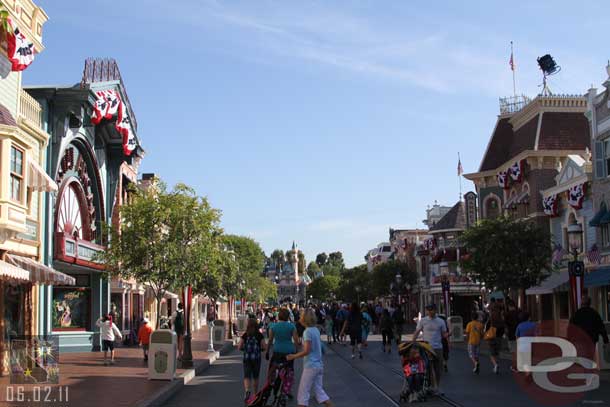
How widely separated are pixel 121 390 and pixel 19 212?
6.84m

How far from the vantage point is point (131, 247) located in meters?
28.0

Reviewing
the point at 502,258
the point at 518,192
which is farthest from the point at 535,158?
the point at 502,258

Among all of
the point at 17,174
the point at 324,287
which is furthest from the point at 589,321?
the point at 324,287

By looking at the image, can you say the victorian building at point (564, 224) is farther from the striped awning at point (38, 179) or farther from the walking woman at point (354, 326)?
the striped awning at point (38, 179)

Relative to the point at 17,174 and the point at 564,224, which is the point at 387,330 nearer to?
the point at 564,224

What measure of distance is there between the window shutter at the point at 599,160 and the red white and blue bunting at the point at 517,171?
11549mm

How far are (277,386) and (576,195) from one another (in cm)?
2669

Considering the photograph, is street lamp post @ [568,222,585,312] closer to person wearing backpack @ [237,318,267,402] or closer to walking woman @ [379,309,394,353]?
walking woman @ [379,309,394,353]

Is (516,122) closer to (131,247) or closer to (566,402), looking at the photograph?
(131,247)


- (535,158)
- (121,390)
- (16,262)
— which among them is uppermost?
(535,158)

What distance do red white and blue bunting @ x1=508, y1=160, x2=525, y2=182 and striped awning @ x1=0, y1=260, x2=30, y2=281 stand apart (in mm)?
31379

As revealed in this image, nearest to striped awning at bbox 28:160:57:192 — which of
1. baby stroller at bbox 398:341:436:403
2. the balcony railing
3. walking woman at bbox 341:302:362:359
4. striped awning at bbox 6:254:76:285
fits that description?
the balcony railing

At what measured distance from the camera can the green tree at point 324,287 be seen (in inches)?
7036

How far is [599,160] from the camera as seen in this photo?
3350cm
